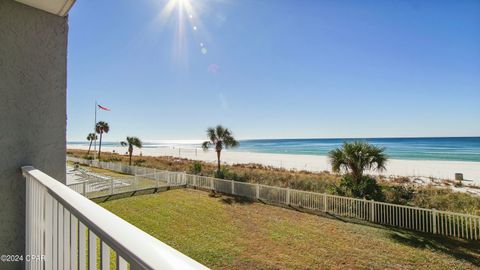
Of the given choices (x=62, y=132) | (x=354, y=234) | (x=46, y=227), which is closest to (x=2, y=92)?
(x=62, y=132)

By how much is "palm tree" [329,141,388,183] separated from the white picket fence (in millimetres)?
1088

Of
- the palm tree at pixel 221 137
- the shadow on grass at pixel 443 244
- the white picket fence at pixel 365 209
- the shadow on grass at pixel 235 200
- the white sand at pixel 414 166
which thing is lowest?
the white sand at pixel 414 166

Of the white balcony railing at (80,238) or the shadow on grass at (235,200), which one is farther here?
the shadow on grass at (235,200)

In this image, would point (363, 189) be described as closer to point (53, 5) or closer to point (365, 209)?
point (365, 209)

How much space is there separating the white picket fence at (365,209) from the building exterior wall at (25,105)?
8416mm

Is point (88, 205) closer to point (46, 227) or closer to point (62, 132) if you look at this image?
point (46, 227)

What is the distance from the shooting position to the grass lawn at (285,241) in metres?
4.96

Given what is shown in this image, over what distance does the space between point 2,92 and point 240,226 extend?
20.1 ft

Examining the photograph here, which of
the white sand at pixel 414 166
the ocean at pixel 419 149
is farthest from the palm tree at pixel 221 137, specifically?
the white sand at pixel 414 166

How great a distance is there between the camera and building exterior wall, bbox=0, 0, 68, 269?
1948 mm

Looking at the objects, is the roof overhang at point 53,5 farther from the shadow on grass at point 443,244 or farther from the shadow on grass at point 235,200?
the shadow on grass at point 235,200

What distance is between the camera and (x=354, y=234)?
262 inches

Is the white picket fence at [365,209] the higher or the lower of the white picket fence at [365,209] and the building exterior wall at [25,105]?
the lower

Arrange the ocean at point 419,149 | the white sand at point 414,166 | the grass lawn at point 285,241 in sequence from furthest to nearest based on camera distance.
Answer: the ocean at point 419,149, the white sand at point 414,166, the grass lawn at point 285,241
